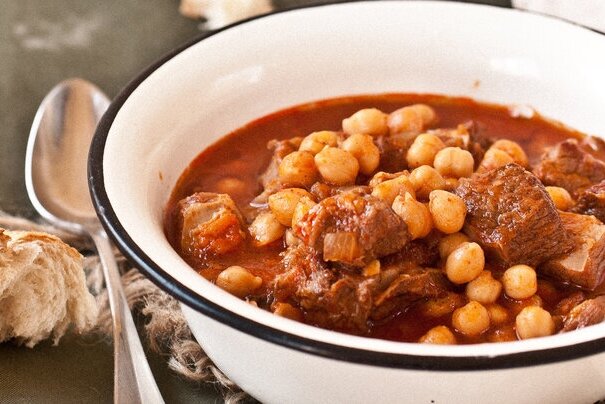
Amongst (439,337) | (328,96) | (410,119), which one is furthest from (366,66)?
(439,337)

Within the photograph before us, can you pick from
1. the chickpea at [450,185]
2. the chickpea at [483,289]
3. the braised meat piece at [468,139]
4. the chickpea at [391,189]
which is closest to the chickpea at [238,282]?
the chickpea at [391,189]

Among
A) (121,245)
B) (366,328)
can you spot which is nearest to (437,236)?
(366,328)

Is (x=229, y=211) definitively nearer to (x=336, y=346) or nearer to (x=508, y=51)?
(x=336, y=346)

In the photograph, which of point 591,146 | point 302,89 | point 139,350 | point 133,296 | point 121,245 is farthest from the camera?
point 302,89

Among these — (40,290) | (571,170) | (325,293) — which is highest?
(571,170)

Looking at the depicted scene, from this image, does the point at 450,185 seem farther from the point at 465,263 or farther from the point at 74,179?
the point at 74,179

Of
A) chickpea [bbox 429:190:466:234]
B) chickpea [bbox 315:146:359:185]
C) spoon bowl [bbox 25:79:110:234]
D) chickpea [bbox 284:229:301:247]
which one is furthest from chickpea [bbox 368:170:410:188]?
spoon bowl [bbox 25:79:110:234]
